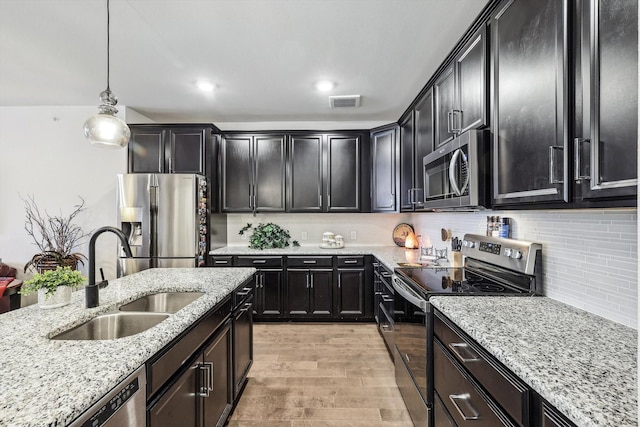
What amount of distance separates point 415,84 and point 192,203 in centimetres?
261

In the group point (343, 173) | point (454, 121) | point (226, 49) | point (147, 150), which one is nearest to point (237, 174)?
point (147, 150)

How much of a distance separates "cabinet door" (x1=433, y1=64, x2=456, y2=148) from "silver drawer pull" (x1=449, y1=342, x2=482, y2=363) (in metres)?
1.31

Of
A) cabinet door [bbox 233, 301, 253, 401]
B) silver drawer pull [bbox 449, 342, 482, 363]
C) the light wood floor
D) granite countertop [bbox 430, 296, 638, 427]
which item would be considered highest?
granite countertop [bbox 430, 296, 638, 427]

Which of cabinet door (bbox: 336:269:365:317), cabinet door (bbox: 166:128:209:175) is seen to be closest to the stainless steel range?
cabinet door (bbox: 336:269:365:317)

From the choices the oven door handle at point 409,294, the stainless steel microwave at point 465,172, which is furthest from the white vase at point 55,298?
the stainless steel microwave at point 465,172

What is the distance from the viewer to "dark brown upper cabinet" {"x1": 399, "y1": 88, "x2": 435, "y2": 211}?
2.54 meters

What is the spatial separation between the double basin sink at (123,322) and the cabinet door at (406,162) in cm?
251

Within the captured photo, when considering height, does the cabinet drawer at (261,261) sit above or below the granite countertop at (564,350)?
below

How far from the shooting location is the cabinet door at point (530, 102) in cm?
111

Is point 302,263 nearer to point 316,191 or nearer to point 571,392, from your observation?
point 316,191

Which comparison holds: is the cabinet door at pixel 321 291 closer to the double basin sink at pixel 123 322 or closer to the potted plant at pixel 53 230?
the double basin sink at pixel 123 322

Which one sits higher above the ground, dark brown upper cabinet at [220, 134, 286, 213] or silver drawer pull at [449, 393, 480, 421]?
dark brown upper cabinet at [220, 134, 286, 213]

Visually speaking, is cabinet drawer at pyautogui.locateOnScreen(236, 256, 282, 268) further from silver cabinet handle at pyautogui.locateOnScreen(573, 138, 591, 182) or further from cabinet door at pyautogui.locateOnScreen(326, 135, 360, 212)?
silver cabinet handle at pyautogui.locateOnScreen(573, 138, 591, 182)

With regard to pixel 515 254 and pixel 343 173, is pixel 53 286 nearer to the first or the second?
pixel 515 254
